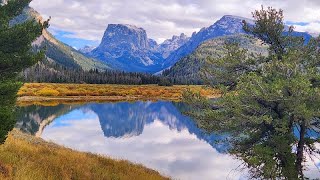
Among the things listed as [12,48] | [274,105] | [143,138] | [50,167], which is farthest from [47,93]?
[274,105]

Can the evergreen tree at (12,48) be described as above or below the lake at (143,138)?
above

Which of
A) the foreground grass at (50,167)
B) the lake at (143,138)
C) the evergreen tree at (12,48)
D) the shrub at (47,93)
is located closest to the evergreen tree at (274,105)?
the lake at (143,138)

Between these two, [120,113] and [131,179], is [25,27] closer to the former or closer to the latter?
[131,179]

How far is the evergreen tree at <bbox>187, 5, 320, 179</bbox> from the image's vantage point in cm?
1633

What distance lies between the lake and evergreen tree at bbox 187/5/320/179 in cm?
217

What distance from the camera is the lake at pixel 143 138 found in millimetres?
35906

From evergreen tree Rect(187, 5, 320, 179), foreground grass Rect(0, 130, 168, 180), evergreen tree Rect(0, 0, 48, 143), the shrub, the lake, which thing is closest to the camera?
foreground grass Rect(0, 130, 168, 180)

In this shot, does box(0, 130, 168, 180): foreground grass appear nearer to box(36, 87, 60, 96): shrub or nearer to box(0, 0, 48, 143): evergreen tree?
box(0, 0, 48, 143): evergreen tree

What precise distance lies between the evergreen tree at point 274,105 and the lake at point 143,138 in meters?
2.17

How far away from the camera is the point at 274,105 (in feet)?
58.9

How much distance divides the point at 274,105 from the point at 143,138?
41101mm

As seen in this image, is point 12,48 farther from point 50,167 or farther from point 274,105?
point 274,105

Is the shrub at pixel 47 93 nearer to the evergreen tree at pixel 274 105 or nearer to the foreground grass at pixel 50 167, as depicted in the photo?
the foreground grass at pixel 50 167

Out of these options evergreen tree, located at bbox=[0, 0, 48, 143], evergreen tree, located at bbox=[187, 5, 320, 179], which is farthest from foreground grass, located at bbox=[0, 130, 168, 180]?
evergreen tree, located at bbox=[187, 5, 320, 179]
